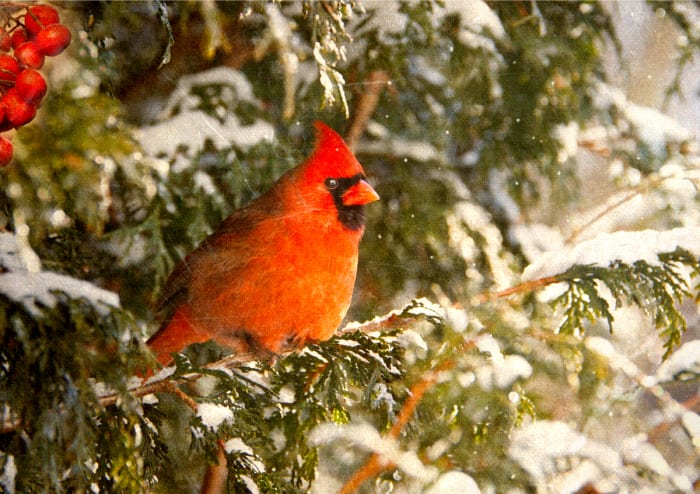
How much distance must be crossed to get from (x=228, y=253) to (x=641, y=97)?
1384 mm

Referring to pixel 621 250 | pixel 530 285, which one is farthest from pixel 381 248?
pixel 621 250

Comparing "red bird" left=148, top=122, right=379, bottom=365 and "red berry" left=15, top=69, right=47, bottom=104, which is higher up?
"red berry" left=15, top=69, right=47, bottom=104

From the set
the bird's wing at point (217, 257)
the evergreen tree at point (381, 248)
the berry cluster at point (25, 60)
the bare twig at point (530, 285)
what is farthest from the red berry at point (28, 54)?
the bare twig at point (530, 285)

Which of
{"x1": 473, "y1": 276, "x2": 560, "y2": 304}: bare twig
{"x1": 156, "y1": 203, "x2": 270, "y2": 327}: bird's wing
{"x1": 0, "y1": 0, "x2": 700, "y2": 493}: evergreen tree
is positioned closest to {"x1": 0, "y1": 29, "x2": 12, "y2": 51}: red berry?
{"x1": 0, "y1": 0, "x2": 700, "y2": 493}: evergreen tree

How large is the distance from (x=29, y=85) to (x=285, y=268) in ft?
1.57

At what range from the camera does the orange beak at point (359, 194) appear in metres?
1.13

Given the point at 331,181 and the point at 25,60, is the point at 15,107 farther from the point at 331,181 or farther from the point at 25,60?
the point at 331,181

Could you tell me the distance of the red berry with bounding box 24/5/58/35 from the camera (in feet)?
2.55

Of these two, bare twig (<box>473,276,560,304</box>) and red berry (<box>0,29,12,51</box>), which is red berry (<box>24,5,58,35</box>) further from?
bare twig (<box>473,276,560,304</box>)

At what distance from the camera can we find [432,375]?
4.35 feet

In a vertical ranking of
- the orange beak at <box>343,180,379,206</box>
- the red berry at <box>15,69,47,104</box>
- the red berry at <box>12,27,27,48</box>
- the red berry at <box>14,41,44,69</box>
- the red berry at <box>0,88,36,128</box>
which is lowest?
the orange beak at <box>343,180,379,206</box>

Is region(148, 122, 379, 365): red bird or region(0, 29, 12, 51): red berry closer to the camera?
region(0, 29, 12, 51): red berry

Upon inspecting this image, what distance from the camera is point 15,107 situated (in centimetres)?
→ 76

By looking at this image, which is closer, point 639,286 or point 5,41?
point 5,41
